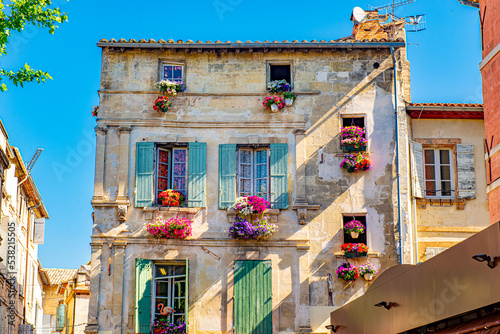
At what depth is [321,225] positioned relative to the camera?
20.4 meters

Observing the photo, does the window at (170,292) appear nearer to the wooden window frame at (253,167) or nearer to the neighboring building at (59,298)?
the wooden window frame at (253,167)

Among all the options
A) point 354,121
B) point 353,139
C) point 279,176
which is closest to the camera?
point 279,176

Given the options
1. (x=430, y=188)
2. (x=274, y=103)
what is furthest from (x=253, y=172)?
(x=430, y=188)

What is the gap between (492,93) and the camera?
12586 millimetres

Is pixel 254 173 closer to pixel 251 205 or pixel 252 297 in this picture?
pixel 251 205

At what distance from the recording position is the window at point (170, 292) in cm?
1981

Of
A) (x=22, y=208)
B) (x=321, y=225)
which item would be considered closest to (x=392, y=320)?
(x=321, y=225)

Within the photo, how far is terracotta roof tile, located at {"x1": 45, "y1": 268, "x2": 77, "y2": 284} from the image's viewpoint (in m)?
46.9

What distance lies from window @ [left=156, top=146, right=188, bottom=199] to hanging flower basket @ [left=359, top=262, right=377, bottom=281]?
516 centimetres

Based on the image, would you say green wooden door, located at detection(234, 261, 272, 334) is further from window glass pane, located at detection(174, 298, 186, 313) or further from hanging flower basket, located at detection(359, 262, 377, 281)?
hanging flower basket, located at detection(359, 262, 377, 281)

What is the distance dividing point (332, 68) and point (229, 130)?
3.49 metres

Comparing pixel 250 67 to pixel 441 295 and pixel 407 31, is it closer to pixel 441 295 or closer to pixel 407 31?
pixel 407 31

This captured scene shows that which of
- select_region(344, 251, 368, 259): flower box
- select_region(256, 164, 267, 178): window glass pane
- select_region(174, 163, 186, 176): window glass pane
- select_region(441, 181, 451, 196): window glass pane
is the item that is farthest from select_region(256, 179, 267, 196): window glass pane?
select_region(441, 181, 451, 196): window glass pane

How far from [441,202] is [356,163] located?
2.69 meters
